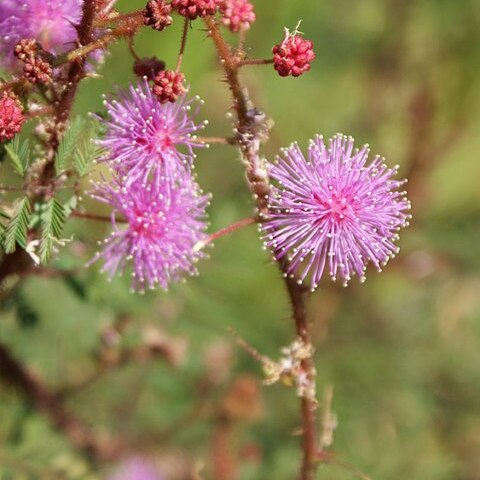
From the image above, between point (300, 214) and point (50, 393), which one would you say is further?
point (50, 393)

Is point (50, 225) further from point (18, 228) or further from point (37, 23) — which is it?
point (37, 23)

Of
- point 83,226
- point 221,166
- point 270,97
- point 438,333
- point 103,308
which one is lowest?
point 103,308

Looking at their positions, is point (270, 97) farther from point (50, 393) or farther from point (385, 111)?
point (50, 393)

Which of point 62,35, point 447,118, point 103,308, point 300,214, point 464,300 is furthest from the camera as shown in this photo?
point 447,118

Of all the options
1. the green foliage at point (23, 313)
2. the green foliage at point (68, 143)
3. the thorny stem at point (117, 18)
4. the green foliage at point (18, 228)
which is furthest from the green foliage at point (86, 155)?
the green foliage at point (23, 313)

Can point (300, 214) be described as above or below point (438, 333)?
below

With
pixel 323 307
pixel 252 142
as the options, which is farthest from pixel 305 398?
pixel 323 307

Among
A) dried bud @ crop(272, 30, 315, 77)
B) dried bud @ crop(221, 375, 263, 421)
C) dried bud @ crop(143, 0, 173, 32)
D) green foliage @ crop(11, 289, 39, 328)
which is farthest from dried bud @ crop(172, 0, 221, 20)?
dried bud @ crop(221, 375, 263, 421)

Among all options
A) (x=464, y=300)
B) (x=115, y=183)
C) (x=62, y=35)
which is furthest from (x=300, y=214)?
(x=464, y=300)
